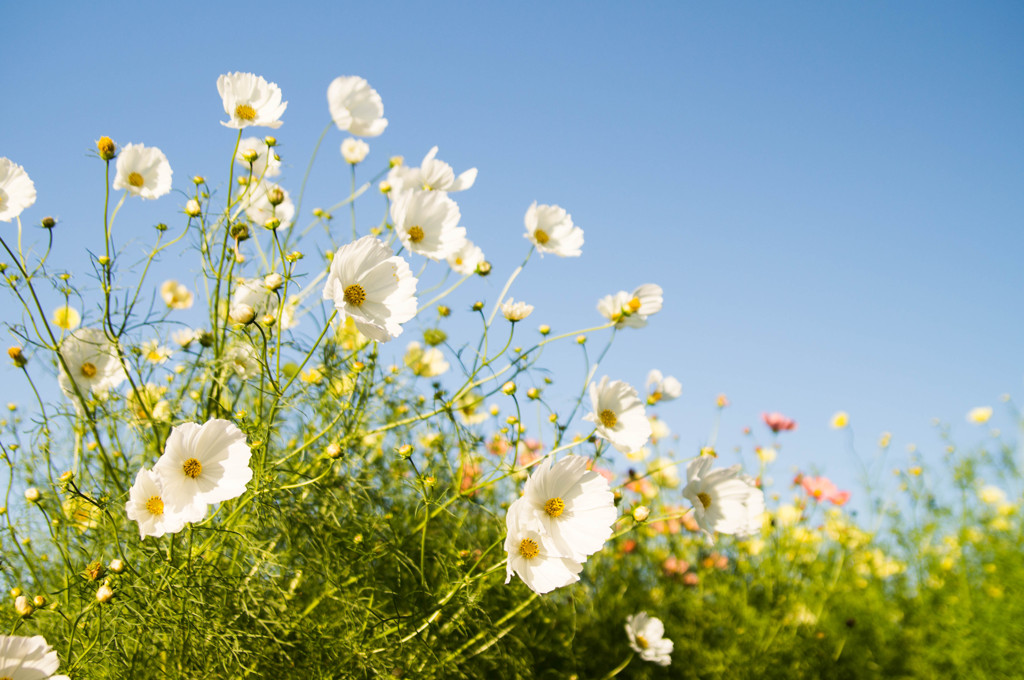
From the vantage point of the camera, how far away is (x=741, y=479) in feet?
3.66

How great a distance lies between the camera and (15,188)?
106 cm

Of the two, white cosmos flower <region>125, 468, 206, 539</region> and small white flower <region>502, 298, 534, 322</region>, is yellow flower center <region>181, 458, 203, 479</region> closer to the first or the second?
white cosmos flower <region>125, 468, 206, 539</region>

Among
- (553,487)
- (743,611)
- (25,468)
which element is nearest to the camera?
(553,487)

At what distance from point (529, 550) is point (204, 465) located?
1.45ft

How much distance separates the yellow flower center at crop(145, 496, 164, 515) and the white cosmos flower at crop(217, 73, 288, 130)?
58 centimetres

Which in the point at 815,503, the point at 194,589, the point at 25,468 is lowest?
the point at 194,589

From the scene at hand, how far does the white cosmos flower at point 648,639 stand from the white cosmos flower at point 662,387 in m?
0.46

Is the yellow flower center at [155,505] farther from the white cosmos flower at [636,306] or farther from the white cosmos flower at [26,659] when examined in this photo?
the white cosmos flower at [636,306]

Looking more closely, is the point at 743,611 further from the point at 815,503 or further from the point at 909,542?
the point at 909,542

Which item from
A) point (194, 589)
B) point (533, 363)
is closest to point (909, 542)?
point (533, 363)

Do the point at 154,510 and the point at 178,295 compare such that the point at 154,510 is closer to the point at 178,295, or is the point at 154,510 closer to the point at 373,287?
the point at 373,287

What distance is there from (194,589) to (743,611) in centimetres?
132

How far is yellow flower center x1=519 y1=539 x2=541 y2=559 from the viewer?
2.88 ft

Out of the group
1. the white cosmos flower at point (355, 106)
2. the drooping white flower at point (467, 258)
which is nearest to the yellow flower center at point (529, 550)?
the drooping white flower at point (467, 258)
